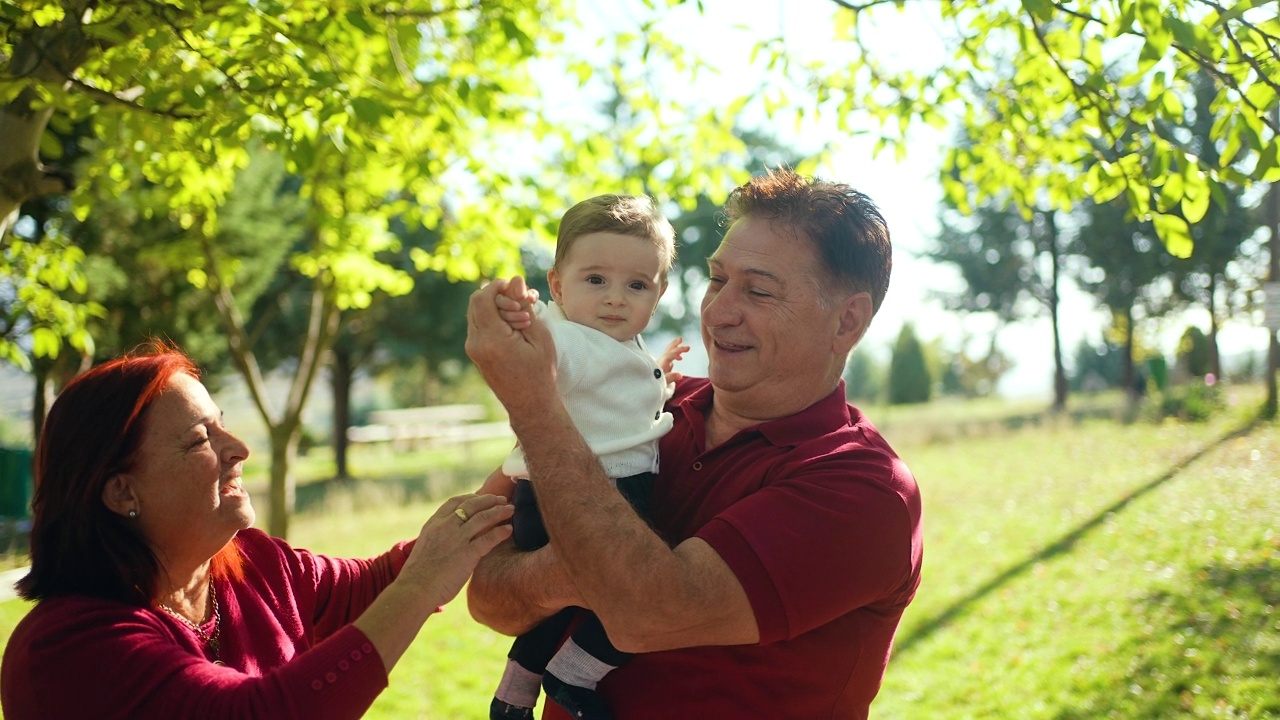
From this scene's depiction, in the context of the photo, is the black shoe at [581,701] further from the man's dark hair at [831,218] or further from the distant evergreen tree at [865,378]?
the distant evergreen tree at [865,378]

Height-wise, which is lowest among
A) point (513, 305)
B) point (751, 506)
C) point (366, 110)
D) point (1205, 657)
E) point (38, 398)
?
point (1205, 657)

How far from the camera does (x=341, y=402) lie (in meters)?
25.0

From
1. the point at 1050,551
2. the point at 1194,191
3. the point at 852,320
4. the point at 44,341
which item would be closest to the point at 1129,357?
the point at 1050,551

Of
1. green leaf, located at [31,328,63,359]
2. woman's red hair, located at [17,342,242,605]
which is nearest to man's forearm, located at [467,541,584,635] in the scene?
woman's red hair, located at [17,342,242,605]

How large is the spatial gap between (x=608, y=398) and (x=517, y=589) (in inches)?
20.7

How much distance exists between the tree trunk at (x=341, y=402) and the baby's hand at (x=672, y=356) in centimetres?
2248

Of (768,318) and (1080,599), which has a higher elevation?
(768,318)

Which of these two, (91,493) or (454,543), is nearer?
(91,493)

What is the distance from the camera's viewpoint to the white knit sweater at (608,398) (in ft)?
7.88

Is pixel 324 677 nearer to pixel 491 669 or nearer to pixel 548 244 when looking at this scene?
pixel 548 244

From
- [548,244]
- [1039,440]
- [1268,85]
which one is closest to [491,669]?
[548,244]

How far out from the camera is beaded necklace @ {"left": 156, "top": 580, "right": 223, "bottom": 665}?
84.7 inches

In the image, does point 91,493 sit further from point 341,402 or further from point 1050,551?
point 341,402

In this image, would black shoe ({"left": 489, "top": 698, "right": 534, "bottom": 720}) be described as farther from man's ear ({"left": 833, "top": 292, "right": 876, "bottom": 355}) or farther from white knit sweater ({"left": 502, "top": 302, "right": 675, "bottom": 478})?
man's ear ({"left": 833, "top": 292, "right": 876, "bottom": 355})
